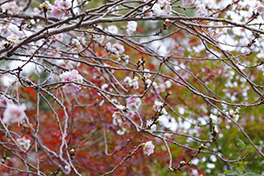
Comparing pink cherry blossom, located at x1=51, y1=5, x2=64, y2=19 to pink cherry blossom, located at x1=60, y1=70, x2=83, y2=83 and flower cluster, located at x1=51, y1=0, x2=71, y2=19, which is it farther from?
pink cherry blossom, located at x1=60, y1=70, x2=83, y2=83

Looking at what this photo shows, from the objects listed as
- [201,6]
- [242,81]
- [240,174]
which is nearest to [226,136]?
[242,81]

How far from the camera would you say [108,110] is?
2217 millimetres

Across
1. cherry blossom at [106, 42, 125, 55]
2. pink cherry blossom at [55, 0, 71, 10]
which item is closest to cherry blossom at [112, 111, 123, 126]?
cherry blossom at [106, 42, 125, 55]

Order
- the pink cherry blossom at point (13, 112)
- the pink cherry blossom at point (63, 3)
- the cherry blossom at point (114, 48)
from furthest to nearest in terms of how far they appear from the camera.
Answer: the cherry blossom at point (114, 48) → the pink cherry blossom at point (63, 3) → the pink cherry blossom at point (13, 112)

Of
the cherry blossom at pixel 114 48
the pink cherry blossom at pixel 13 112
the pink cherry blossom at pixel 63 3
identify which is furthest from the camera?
the cherry blossom at pixel 114 48

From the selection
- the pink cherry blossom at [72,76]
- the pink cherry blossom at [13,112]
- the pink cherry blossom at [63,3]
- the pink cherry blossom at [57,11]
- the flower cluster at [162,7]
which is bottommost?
the pink cherry blossom at [13,112]

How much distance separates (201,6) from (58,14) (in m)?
0.84

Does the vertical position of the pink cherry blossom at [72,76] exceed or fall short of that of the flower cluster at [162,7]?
it falls short

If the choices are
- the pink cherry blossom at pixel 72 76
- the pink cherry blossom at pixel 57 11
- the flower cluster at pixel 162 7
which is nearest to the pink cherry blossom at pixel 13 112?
the pink cherry blossom at pixel 72 76

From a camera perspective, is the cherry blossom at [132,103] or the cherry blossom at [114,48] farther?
the cherry blossom at [114,48]

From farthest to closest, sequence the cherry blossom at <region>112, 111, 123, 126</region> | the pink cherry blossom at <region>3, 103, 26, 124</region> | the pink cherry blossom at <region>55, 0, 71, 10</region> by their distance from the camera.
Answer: the cherry blossom at <region>112, 111, 123, 126</region> → the pink cherry blossom at <region>55, 0, 71, 10</region> → the pink cherry blossom at <region>3, 103, 26, 124</region>

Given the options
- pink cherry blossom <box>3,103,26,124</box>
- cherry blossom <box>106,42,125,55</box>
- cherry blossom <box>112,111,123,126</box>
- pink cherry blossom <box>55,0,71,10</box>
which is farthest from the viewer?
cherry blossom <box>106,42,125,55</box>

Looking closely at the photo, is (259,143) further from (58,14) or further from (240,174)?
(58,14)

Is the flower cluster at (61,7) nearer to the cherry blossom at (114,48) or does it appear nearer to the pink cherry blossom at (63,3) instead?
the pink cherry blossom at (63,3)
